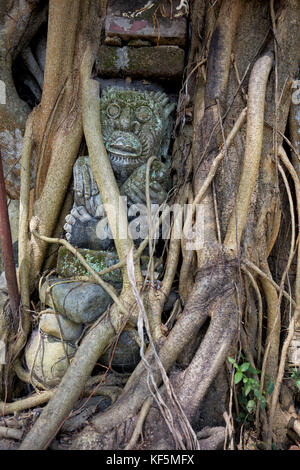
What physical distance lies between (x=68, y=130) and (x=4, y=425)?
62.0 inches

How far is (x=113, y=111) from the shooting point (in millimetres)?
2037

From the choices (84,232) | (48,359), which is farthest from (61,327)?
(84,232)

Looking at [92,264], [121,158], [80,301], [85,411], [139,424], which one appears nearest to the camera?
[139,424]

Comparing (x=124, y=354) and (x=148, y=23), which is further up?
(x=148, y=23)

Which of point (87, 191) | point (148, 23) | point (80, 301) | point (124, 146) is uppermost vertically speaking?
point (148, 23)

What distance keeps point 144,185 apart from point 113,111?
1.53 ft

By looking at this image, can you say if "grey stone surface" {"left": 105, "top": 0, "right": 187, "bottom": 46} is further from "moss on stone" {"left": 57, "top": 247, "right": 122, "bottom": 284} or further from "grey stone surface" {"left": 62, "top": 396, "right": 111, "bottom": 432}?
"grey stone surface" {"left": 62, "top": 396, "right": 111, "bottom": 432}

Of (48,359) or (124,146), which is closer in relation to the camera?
(48,359)

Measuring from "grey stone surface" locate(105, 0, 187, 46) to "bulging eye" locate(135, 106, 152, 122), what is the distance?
43 centimetres

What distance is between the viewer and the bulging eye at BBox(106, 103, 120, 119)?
2.04 meters

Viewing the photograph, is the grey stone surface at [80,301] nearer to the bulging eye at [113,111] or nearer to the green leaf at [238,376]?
the green leaf at [238,376]

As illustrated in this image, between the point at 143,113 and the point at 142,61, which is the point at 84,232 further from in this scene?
the point at 142,61

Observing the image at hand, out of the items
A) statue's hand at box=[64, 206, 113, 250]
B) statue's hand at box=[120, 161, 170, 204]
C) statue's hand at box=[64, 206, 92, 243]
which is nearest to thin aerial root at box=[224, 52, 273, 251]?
statue's hand at box=[120, 161, 170, 204]
